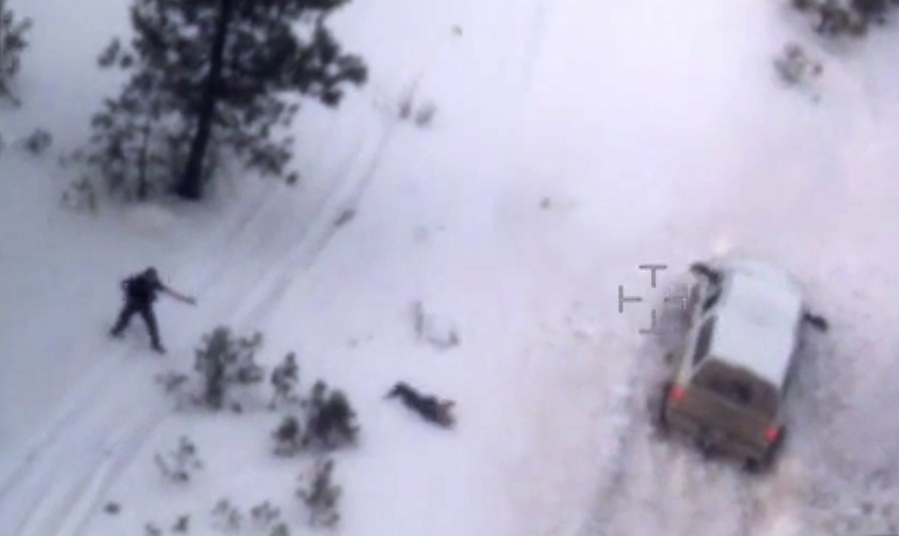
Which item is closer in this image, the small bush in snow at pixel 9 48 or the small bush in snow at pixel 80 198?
the small bush in snow at pixel 80 198

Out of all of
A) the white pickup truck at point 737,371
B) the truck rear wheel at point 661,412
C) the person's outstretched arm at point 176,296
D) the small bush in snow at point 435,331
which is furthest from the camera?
the small bush in snow at point 435,331

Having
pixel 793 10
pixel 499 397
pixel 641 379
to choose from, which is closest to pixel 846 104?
pixel 793 10

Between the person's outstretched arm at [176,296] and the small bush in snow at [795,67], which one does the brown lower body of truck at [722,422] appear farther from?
the small bush in snow at [795,67]

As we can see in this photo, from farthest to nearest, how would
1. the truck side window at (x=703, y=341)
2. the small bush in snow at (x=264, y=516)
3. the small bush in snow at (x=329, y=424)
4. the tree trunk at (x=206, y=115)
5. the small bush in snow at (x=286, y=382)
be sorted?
the truck side window at (x=703, y=341)
the tree trunk at (x=206, y=115)
the small bush in snow at (x=286, y=382)
the small bush in snow at (x=329, y=424)
the small bush in snow at (x=264, y=516)

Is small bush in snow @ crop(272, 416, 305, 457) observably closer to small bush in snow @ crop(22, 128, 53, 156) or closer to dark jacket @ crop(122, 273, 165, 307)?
dark jacket @ crop(122, 273, 165, 307)

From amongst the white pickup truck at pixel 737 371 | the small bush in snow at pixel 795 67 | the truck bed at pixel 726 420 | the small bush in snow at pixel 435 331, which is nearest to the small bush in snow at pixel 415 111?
the small bush in snow at pixel 435 331

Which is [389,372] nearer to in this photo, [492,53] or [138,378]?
[138,378]

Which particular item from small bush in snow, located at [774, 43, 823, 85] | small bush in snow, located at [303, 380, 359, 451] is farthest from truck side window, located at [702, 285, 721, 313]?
small bush in snow, located at [774, 43, 823, 85]

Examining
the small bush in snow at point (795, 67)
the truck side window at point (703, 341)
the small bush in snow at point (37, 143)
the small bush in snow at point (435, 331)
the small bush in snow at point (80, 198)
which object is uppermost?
the small bush in snow at point (795, 67)
